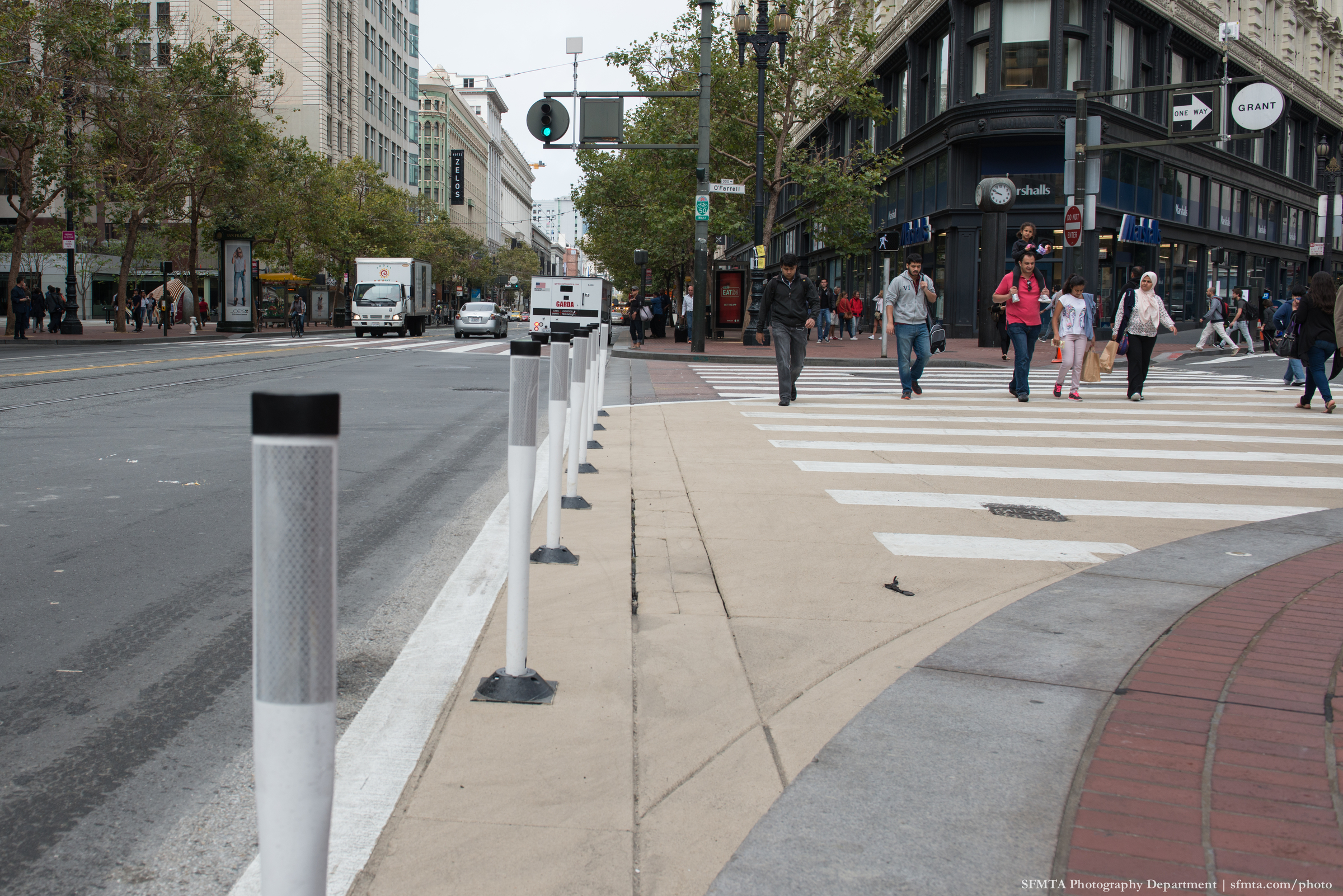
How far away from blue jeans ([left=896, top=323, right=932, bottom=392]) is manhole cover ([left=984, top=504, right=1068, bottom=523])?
7038 mm

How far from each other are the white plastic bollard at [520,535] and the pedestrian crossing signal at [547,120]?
761 inches

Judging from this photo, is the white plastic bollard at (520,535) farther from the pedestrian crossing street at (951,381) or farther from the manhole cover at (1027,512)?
the pedestrian crossing street at (951,381)

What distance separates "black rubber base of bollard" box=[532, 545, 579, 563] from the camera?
206 inches

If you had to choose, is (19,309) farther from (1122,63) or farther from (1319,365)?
(1122,63)

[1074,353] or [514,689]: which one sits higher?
[1074,353]

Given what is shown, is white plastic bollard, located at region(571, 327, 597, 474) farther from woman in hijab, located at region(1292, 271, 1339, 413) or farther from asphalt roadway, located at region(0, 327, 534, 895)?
woman in hijab, located at region(1292, 271, 1339, 413)

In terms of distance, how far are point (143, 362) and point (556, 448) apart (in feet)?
61.1

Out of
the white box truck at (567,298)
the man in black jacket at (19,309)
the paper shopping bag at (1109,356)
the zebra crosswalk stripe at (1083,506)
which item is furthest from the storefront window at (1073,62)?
the man in black jacket at (19,309)

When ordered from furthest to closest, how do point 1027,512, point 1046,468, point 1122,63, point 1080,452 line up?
point 1122,63, point 1080,452, point 1046,468, point 1027,512

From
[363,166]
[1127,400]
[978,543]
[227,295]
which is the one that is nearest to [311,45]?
[363,166]

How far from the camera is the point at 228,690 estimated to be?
374 centimetres

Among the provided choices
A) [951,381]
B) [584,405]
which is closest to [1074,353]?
[951,381]

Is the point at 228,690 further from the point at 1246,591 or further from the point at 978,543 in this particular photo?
the point at 1246,591

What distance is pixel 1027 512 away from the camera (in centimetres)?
684
